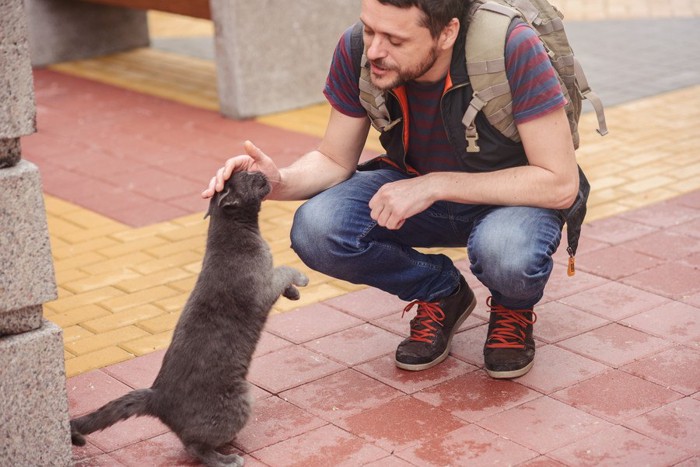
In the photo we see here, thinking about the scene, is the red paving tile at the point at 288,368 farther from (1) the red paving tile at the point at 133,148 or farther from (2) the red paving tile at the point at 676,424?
(1) the red paving tile at the point at 133,148

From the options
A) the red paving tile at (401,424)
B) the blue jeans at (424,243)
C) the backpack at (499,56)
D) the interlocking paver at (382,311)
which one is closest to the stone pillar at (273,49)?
the interlocking paver at (382,311)

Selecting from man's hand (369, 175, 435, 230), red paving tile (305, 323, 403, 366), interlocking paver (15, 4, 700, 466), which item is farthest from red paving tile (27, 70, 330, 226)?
man's hand (369, 175, 435, 230)

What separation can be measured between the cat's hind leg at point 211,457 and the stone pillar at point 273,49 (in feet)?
17.2

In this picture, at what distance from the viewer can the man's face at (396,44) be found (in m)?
3.60

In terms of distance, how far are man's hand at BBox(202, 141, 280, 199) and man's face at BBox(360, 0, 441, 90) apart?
49 centimetres

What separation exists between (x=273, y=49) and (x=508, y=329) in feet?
15.9

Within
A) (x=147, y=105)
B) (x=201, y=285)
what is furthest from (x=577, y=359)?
(x=147, y=105)

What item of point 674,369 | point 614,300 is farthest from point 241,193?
point 614,300

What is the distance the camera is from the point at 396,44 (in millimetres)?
3635

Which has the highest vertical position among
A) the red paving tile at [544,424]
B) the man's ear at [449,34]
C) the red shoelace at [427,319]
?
the man's ear at [449,34]

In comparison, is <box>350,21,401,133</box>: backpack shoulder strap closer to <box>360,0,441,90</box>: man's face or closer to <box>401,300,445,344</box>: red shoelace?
<box>360,0,441,90</box>: man's face

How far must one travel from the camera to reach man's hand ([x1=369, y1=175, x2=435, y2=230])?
3721 millimetres

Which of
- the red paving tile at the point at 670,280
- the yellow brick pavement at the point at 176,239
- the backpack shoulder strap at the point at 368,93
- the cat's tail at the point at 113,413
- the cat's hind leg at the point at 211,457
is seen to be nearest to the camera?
the cat's tail at the point at 113,413

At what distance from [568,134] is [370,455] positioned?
1.32 m
